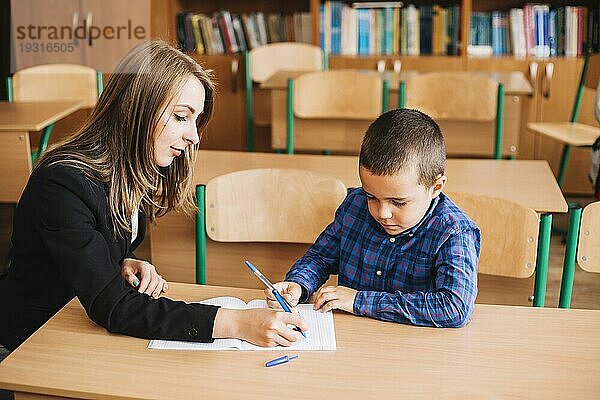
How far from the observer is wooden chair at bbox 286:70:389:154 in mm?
3527

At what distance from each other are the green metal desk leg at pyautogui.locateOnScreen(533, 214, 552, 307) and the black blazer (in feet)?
2.58

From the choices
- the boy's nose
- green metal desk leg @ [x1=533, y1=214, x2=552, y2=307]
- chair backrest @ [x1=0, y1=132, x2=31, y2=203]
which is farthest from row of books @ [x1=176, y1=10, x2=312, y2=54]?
the boy's nose

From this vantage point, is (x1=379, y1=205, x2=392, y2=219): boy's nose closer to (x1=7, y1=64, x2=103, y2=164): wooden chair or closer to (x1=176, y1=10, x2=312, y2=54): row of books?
(x1=7, y1=64, x2=103, y2=164): wooden chair

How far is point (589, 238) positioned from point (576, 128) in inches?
102

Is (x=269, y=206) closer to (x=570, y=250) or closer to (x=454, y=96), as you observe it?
(x=570, y=250)

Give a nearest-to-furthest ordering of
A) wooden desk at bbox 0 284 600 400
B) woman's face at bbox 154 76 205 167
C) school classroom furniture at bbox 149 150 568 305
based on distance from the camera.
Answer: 1. wooden desk at bbox 0 284 600 400
2. woman's face at bbox 154 76 205 167
3. school classroom furniture at bbox 149 150 568 305

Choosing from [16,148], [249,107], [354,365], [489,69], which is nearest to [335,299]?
[354,365]

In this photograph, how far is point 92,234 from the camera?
58.8 inches

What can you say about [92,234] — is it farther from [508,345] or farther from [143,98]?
[508,345]

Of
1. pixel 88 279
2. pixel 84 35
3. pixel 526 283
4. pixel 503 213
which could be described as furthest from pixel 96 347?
pixel 84 35

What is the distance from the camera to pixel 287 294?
1.59 metres

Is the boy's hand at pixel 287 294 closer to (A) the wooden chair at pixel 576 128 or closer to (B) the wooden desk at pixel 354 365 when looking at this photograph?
(B) the wooden desk at pixel 354 365

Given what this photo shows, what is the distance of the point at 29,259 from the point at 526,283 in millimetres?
1297

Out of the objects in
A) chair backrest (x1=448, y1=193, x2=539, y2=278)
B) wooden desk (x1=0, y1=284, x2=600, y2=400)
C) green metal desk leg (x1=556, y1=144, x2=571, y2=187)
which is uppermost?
chair backrest (x1=448, y1=193, x2=539, y2=278)
